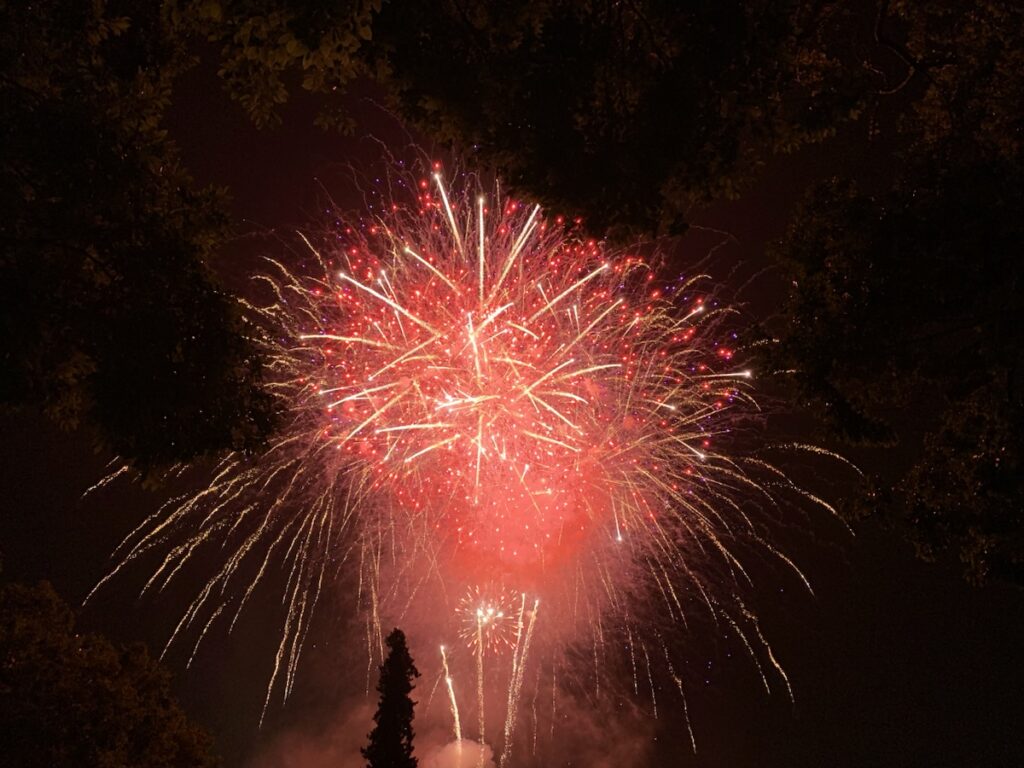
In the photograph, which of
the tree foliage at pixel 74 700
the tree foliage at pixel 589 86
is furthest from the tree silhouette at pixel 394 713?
the tree foliage at pixel 589 86

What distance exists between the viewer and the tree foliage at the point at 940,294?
723 cm

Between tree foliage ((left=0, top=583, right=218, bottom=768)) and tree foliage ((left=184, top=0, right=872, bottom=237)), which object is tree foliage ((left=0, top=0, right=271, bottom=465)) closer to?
tree foliage ((left=184, top=0, right=872, bottom=237))

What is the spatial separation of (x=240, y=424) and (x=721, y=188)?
4872 mm

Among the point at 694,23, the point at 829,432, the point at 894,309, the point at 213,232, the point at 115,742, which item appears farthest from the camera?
the point at 115,742

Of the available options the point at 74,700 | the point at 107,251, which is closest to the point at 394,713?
the point at 74,700

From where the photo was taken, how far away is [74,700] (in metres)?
11.6

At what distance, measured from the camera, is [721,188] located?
6.61 m

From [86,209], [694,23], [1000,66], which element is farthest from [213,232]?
[1000,66]

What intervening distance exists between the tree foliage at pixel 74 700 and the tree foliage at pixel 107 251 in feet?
23.1

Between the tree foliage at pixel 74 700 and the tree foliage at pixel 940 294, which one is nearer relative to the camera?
the tree foliage at pixel 940 294

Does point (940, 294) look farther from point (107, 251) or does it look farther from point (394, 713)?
point (394, 713)

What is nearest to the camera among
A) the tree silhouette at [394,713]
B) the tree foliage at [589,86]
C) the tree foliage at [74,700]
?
the tree foliage at [589,86]

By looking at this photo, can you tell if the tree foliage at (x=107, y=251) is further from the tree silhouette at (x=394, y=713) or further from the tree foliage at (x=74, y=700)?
the tree silhouette at (x=394, y=713)

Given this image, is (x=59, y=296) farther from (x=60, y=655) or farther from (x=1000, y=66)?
(x=1000, y=66)
